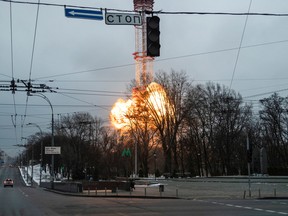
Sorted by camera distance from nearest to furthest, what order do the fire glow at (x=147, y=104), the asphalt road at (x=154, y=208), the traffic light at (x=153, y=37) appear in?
the traffic light at (x=153, y=37) < the asphalt road at (x=154, y=208) < the fire glow at (x=147, y=104)

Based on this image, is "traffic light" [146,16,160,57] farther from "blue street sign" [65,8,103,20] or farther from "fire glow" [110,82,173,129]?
"fire glow" [110,82,173,129]

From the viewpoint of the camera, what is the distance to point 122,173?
11106 centimetres

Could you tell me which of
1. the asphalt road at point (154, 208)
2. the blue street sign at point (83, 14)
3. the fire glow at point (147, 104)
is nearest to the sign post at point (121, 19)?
the blue street sign at point (83, 14)

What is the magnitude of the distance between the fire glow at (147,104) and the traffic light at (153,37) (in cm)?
5305

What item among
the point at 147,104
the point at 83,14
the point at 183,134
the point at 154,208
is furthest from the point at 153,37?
the point at 183,134

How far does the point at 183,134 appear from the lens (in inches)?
3226

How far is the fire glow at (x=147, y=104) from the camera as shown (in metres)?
68.4

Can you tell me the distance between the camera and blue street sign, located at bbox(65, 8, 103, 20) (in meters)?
12.9

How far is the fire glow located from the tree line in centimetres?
17

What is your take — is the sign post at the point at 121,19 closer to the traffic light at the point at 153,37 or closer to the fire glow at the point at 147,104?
the traffic light at the point at 153,37

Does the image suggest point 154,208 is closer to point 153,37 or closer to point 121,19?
point 153,37

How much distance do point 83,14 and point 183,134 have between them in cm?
7006

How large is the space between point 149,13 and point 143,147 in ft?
216

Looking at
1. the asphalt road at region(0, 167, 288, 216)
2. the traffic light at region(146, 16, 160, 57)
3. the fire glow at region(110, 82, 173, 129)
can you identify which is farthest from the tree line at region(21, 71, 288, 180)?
the traffic light at region(146, 16, 160, 57)
